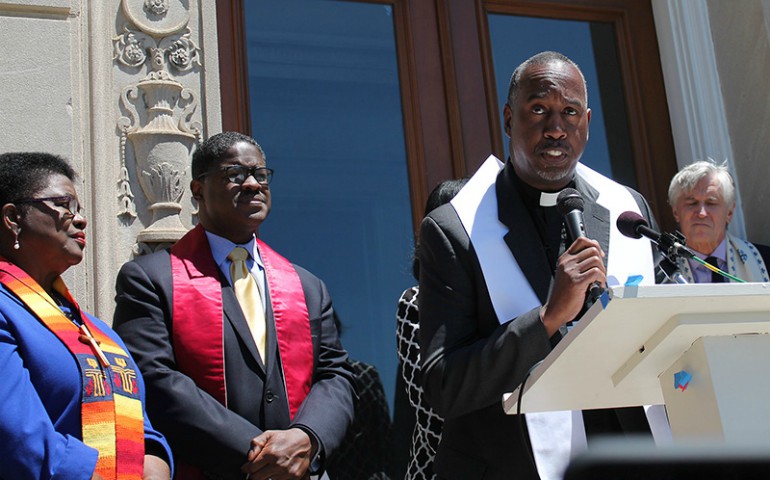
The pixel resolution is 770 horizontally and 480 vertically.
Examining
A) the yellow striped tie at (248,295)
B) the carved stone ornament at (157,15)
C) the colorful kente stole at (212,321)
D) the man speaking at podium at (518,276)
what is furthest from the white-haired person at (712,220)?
the carved stone ornament at (157,15)

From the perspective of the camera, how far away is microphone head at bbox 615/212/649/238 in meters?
2.82

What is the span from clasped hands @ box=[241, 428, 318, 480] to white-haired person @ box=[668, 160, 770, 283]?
2.30m

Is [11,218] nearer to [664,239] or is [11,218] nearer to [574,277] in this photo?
[574,277]

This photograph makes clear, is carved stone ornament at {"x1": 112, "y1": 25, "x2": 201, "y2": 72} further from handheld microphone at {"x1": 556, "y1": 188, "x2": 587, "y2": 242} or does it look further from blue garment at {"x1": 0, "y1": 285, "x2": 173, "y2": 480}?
handheld microphone at {"x1": 556, "y1": 188, "x2": 587, "y2": 242}

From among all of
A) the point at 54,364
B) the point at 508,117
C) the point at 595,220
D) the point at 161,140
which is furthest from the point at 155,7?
the point at 595,220

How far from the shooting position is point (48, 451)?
287cm

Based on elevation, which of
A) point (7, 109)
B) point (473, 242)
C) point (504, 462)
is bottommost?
point (504, 462)

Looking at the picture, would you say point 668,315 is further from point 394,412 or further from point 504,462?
point 394,412

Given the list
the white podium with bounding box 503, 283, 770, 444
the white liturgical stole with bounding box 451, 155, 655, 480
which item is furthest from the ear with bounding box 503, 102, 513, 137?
the white podium with bounding box 503, 283, 770, 444

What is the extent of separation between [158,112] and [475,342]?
2.44 meters

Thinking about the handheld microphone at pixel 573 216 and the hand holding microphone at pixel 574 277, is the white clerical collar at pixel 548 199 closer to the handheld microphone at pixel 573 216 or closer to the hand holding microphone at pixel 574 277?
the handheld microphone at pixel 573 216

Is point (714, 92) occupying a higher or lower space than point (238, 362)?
higher

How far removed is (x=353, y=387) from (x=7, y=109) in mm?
1978

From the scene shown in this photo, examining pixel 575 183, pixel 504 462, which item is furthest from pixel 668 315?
pixel 575 183
